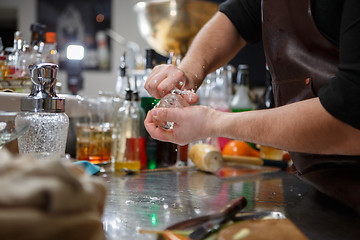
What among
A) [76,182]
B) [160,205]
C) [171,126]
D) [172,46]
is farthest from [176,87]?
[172,46]

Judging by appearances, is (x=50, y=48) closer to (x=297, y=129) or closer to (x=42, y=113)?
(x=42, y=113)

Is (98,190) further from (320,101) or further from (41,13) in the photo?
(41,13)

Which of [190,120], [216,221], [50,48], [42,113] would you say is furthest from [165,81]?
[50,48]

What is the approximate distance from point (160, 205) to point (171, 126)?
158 millimetres

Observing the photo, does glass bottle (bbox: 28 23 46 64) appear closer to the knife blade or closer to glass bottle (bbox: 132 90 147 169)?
glass bottle (bbox: 132 90 147 169)

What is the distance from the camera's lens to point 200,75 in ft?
3.63

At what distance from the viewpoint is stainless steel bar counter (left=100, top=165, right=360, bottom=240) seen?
2.27ft

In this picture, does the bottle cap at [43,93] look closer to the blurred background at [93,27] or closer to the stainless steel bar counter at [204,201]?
the stainless steel bar counter at [204,201]

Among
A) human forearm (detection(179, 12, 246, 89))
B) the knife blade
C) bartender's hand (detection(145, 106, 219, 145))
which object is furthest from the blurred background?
the knife blade

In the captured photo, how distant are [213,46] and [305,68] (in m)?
0.33

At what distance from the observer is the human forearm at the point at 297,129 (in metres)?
0.70

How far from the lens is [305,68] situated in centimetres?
93

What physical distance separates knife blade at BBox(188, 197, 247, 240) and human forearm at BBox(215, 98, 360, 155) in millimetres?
128

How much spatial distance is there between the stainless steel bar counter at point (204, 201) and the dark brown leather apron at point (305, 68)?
0.18 ft
